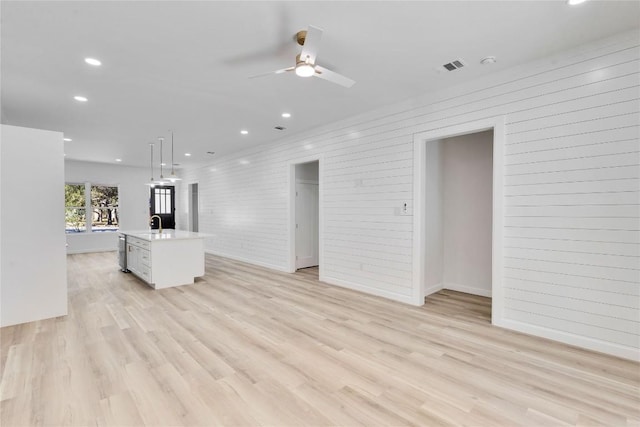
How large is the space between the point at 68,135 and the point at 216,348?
228 inches

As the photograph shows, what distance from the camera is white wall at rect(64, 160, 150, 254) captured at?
9.23 metres

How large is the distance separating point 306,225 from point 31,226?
15.1 ft

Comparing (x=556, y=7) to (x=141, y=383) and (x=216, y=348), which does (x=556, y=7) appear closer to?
(x=216, y=348)

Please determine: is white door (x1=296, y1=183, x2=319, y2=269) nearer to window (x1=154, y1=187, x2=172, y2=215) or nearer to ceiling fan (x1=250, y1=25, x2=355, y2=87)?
ceiling fan (x1=250, y1=25, x2=355, y2=87)

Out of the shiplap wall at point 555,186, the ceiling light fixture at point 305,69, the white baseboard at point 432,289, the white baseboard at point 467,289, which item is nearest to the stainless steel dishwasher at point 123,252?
the shiplap wall at point 555,186

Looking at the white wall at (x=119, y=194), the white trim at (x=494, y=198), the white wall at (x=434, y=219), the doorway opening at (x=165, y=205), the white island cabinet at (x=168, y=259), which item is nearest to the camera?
the white trim at (x=494, y=198)

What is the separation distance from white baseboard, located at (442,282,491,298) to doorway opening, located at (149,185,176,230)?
33.0 ft

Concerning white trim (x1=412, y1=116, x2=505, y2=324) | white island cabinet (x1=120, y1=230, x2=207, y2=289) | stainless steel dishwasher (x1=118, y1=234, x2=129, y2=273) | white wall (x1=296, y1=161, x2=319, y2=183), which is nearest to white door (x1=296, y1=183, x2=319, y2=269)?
white wall (x1=296, y1=161, x2=319, y2=183)

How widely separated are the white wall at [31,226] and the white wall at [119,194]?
6775 millimetres

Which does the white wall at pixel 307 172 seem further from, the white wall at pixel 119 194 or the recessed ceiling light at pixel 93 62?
the white wall at pixel 119 194

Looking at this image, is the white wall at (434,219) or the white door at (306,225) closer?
the white wall at (434,219)

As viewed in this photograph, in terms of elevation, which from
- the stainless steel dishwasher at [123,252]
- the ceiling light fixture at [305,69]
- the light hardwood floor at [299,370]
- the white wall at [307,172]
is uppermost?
the ceiling light fixture at [305,69]

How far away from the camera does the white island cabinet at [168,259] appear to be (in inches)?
199

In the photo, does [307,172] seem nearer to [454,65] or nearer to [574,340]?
[454,65]
